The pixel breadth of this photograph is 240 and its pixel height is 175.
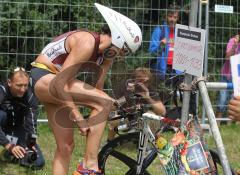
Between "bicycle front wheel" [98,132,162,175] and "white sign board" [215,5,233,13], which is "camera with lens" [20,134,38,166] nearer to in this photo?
"bicycle front wheel" [98,132,162,175]

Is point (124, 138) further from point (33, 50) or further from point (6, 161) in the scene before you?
point (33, 50)

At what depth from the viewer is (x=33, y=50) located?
24.3 ft

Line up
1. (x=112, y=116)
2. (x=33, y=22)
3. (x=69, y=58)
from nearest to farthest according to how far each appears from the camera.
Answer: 1. (x=69, y=58)
2. (x=112, y=116)
3. (x=33, y=22)

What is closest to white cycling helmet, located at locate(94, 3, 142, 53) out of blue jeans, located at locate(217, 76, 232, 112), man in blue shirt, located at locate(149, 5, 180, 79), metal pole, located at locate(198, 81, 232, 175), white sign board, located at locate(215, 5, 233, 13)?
metal pole, located at locate(198, 81, 232, 175)

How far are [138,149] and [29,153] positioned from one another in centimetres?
170

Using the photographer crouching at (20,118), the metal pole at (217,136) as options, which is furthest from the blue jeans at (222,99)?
the metal pole at (217,136)

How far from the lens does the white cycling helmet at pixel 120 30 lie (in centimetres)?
406

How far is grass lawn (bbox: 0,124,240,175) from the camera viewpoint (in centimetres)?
562

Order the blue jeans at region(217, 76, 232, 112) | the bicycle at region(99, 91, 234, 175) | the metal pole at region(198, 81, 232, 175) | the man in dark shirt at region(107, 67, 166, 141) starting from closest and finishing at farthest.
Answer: the metal pole at region(198, 81, 232, 175), the bicycle at region(99, 91, 234, 175), the man in dark shirt at region(107, 67, 166, 141), the blue jeans at region(217, 76, 232, 112)

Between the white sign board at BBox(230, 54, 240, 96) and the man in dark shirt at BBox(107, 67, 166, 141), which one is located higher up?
the white sign board at BBox(230, 54, 240, 96)

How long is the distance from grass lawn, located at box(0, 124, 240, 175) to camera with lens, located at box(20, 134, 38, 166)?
78 mm

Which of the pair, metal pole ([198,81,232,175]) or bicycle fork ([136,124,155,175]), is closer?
metal pole ([198,81,232,175])

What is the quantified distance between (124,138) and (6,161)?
6.79 ft

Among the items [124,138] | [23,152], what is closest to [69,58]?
[124,138]
